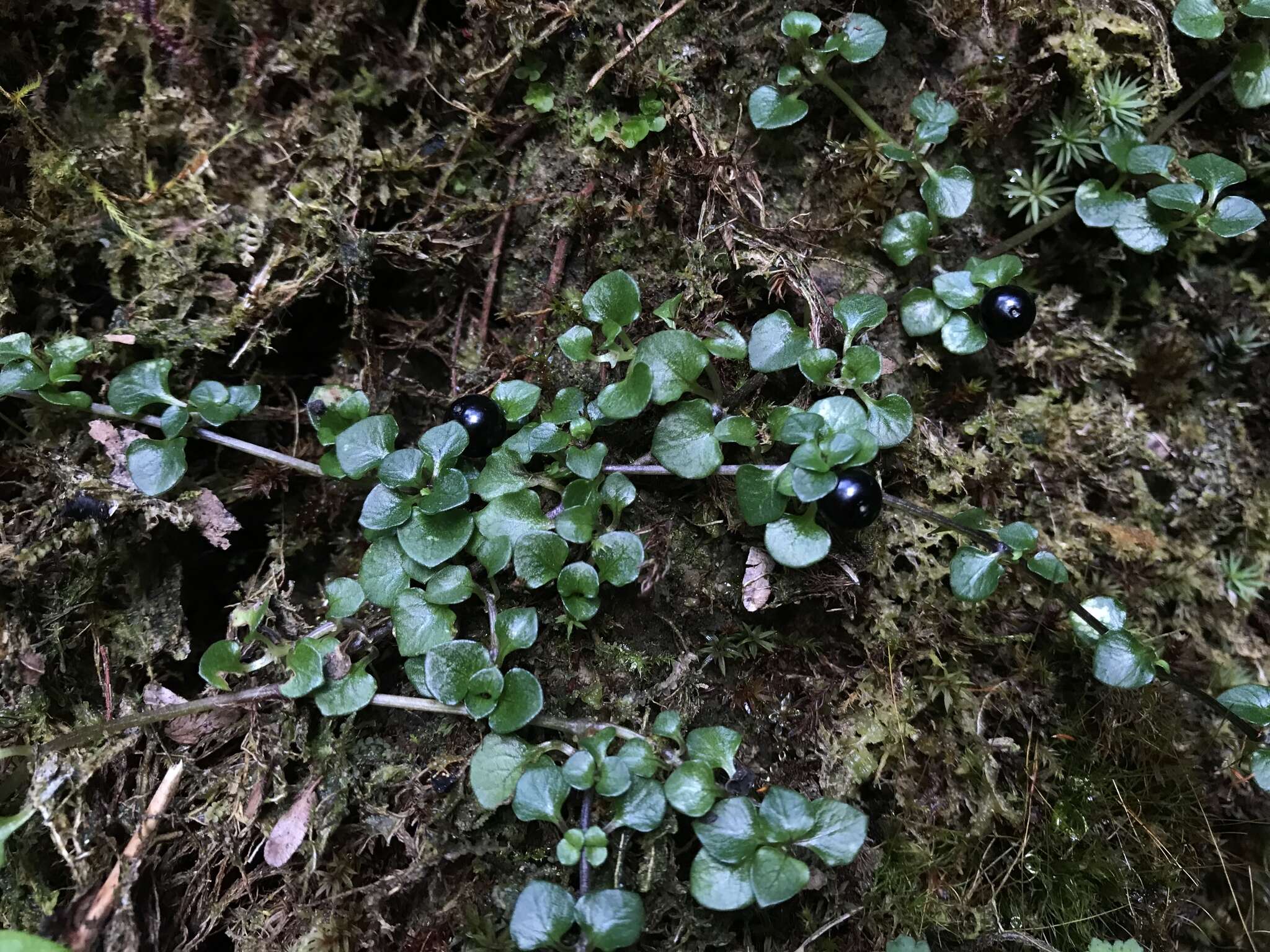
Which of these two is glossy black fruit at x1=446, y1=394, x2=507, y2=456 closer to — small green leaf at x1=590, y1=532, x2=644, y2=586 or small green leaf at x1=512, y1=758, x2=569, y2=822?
small green leaf at x1=590, y1=532, x2=644, y2=586

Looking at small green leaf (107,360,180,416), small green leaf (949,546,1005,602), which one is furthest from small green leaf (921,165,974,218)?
small green leaf (107,360,180,416)

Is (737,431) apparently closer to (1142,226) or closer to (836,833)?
(836,833)

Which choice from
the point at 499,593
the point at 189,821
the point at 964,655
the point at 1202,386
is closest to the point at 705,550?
the point at 499,593

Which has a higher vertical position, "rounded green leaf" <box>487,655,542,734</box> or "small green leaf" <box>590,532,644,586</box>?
"small green leaf" <box>590,532,644,586</box>

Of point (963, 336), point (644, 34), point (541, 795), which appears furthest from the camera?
point (644, 34)

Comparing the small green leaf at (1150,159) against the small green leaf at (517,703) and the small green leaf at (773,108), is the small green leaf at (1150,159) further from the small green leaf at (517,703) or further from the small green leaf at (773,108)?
the small green leaf at (517,703)

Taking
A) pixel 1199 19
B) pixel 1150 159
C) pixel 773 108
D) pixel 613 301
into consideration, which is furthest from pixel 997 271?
pixel 613 301

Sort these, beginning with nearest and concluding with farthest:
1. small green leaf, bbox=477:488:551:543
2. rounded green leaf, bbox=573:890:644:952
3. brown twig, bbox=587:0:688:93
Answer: rounded green leaf, bbox=573:890:644:952, small green leaf, bbox=477:488:551:543, brown twig, bbox=587:0:688:93
